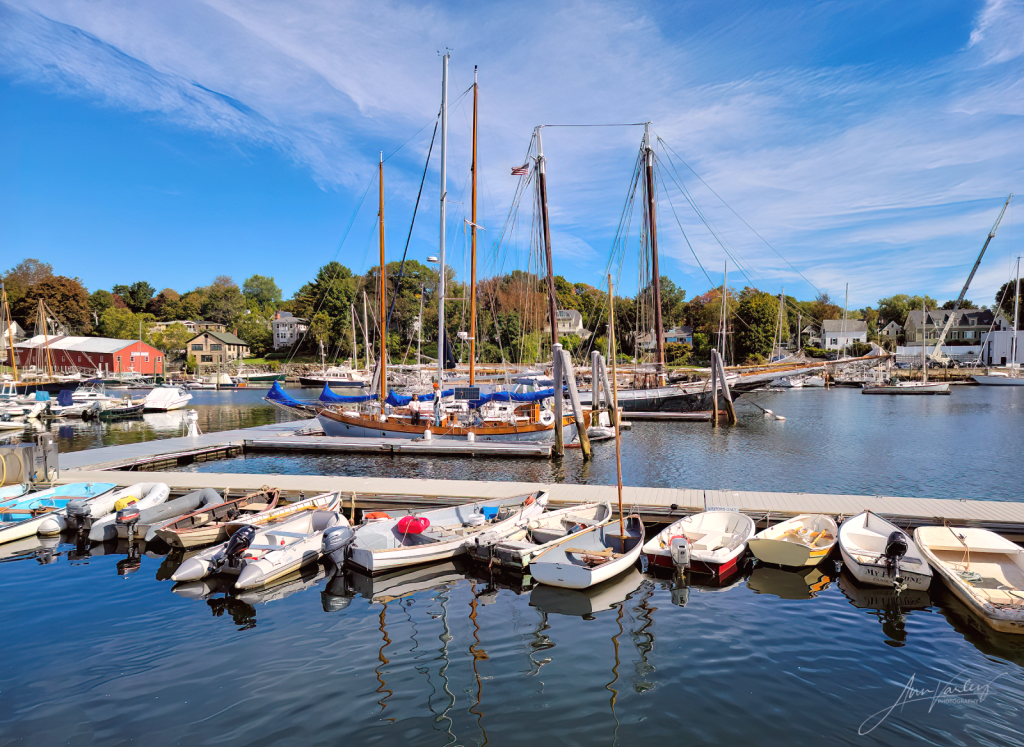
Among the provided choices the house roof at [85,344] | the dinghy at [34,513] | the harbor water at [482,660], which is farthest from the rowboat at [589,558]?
the house roof at [85,344]

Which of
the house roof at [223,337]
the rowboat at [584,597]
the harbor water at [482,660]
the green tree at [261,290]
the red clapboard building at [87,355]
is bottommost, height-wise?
the rowboat at [584,597]

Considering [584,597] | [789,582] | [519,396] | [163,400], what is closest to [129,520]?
[584,597]

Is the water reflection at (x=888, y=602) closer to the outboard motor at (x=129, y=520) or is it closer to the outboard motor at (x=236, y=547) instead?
the outboard motor at (x=236, y=547)

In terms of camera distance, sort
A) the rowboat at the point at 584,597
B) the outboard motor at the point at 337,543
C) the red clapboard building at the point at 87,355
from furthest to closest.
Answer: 1. the red clapboard building at the point at 87,355
2. the outboard motor at the point at 337,543
3. the rowboat at the point at 584,597

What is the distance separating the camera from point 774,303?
10444 cm

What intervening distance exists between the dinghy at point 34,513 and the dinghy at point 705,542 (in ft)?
49.6

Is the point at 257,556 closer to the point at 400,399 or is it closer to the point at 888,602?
the point at 888,602

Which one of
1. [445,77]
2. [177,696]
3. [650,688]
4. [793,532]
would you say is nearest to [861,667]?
[650,688]

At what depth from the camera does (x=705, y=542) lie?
13.6 m

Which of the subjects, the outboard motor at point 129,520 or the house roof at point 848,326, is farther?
the house roof at point 848,326

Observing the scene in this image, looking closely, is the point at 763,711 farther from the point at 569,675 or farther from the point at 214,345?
the point at 214,345

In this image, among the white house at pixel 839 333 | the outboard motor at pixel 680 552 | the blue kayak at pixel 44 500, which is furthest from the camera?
the white house at pixel 839 333

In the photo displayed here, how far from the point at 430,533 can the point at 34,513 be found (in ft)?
36.3

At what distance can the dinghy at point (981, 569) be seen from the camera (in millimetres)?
9938
